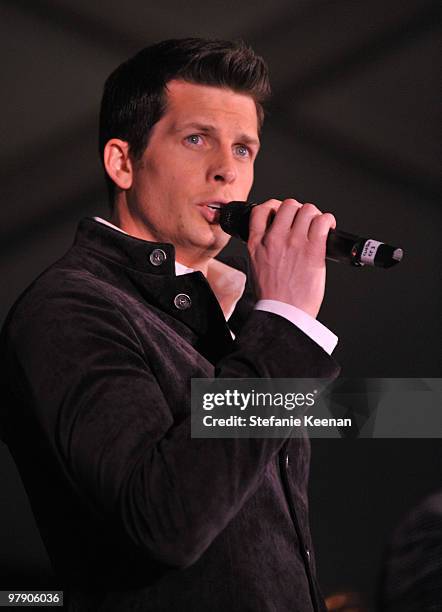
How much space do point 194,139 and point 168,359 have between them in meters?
0.31

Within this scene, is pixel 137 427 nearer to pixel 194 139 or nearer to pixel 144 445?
pixel 144 445

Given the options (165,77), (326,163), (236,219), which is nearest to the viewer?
(236,219)

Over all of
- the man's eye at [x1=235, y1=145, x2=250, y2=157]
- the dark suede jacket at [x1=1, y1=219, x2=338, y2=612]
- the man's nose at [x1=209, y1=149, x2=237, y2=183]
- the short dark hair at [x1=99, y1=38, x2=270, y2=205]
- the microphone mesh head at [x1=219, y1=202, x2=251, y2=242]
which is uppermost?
the short dark hair at [x1=99, y1=38, x2=270, y2=205]

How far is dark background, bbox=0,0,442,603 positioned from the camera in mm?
1548

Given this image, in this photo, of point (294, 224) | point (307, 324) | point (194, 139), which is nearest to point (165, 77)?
point (194, 139)

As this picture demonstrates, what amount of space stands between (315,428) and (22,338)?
0.70 m

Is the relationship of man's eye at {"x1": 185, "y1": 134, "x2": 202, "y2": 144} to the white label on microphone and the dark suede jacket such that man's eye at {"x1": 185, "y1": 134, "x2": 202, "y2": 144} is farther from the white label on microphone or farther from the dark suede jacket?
the white label on microphone

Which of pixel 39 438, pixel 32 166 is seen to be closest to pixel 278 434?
pixel 39 438

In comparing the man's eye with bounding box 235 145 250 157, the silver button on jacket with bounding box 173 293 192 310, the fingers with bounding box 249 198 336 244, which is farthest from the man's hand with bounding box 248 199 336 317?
the man's eye with bounding box 235 145 250 157

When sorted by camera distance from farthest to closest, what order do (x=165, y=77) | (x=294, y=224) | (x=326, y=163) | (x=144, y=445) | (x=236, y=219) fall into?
1. (x=326, y=163)
2. (x=165, y=77)
3. (x=236, y=219)
4. (x=294, y=224)
5. (x=144, y=445)

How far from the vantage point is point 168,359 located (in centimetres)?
105

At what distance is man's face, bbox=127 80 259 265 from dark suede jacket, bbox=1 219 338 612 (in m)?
0.06

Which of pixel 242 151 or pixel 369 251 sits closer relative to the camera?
pixel 369 251

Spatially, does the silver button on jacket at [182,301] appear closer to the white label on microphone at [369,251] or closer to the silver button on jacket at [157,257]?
the silver button on jacket at [157,257]
